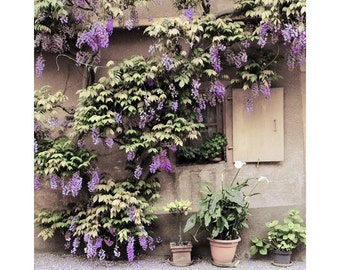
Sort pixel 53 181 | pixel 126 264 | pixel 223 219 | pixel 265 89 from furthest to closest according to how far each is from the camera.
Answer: pixel 265 89, pixel 126 264, pixel 53 181, pixel 223 219

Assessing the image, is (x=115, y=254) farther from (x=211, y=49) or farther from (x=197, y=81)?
(x=211, y=49)

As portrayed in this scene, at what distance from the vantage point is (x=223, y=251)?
426cm

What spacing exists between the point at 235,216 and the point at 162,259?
92cm

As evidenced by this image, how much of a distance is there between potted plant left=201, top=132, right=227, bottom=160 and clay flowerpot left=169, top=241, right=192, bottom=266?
0.98 metres

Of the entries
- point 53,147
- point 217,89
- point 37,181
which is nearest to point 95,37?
point 53,147

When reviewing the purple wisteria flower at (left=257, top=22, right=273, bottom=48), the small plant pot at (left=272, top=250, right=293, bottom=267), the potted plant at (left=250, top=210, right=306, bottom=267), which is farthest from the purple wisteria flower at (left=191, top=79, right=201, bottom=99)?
the small plant pot at (left=272, top=250, right=293, bottom=267)

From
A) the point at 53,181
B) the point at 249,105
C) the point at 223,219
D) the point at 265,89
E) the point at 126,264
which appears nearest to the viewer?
the point at 223,219

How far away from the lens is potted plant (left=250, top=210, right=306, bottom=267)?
435 cm

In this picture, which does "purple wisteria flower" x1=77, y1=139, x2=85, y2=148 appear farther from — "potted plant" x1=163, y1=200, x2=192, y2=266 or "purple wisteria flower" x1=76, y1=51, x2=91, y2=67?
"potted plant" x1=163, y1=200, x2=192, y2=266

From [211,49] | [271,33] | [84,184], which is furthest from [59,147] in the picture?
[271,33]

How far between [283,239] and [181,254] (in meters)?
1.05

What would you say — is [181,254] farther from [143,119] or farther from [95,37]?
[95,37]

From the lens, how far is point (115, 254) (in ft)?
14.3

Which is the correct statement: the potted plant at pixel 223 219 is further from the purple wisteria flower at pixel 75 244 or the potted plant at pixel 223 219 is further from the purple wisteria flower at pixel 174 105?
the purple wisteria flower at pixel 75 244
